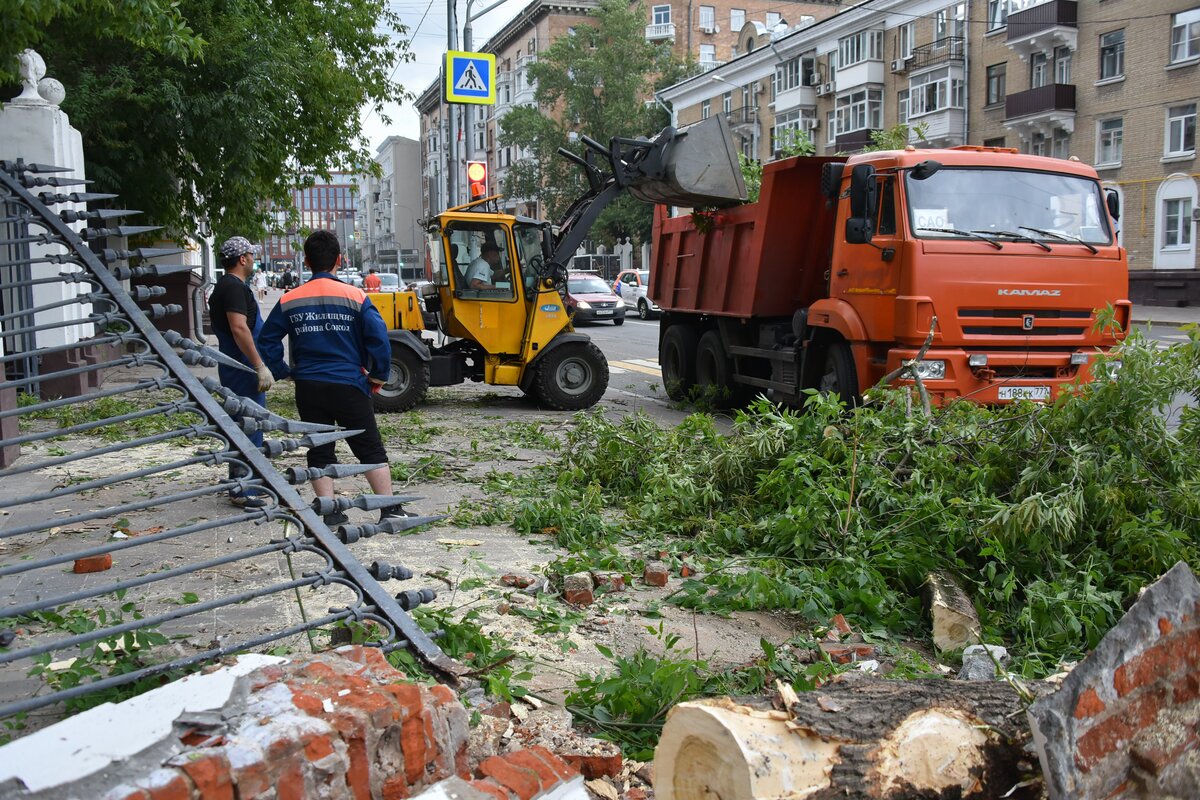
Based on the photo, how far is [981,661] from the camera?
4266 mm

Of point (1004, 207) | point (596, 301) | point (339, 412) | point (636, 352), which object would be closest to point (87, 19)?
point (339, 412)

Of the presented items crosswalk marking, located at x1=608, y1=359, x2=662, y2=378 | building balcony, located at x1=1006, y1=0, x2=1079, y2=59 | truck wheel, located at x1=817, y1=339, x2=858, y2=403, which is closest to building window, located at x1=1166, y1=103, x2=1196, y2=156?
building balcony, located at x1=1006, y1=0, x2=1079, y2=59

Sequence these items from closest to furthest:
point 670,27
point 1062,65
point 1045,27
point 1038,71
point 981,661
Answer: point 981,661 < point 1045,27 < point 1062,65 < point 1038,71 < point 670,27

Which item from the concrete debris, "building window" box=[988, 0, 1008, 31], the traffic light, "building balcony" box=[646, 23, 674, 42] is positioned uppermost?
"building balcony" box=[646, 23, 674, 42]

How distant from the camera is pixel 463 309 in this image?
42.1 ft

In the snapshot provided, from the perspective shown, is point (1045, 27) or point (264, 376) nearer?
point (264, 376)

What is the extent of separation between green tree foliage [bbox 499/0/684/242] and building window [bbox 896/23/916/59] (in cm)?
1742

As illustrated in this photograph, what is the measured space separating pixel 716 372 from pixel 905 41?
115 ft

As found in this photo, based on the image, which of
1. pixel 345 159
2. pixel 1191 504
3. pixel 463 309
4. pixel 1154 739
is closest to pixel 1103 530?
pixel 1191 504

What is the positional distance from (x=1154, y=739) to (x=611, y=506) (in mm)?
4906

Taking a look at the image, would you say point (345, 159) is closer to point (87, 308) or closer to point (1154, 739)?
point (87, 308)

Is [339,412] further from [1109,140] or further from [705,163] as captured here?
[1109,140]

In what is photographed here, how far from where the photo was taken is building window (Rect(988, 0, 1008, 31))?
125 feet

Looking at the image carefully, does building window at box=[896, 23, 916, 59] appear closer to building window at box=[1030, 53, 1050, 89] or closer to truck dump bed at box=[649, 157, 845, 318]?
building window at box=[1030, 53, 1050, 89]
